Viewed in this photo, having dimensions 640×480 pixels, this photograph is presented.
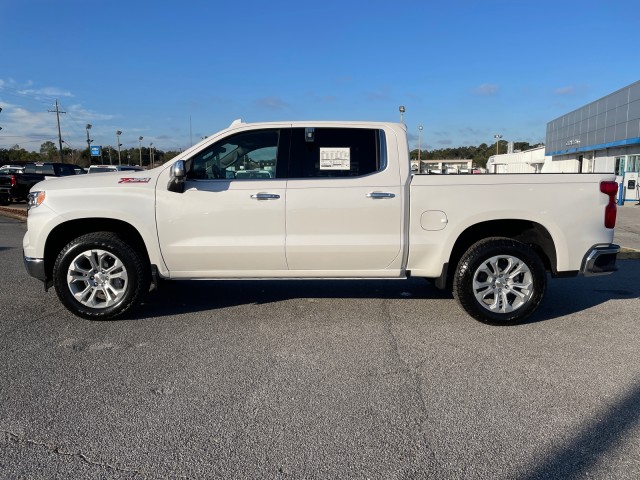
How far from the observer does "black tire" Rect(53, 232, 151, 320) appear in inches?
201

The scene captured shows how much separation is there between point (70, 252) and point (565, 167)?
45.1 meters

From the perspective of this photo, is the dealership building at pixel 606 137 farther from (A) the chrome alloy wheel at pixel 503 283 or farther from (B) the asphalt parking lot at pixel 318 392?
(B) the asphalt parking lot at pixel 318 392

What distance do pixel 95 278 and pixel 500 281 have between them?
4.16 meters

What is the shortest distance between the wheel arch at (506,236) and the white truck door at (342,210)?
0.66m

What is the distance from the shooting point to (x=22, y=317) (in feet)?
17.5

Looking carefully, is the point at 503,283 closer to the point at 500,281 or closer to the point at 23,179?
the point at 500,281

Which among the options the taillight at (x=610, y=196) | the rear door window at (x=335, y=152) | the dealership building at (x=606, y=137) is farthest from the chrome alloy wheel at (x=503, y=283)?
the dealership building at (x=606, y=137)

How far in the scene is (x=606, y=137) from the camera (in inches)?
1242

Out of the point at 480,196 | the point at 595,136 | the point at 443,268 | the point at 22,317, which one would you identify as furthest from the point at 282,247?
the point at 595,136

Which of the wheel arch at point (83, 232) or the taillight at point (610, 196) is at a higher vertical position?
the taillight at point (610, 196)

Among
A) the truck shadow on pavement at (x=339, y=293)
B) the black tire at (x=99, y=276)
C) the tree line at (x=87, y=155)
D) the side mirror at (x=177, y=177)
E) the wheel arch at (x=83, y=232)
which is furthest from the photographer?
the tree line at (x=87, y=155)

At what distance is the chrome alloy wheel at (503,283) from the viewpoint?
5.08 meters

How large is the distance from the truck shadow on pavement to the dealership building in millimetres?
18977

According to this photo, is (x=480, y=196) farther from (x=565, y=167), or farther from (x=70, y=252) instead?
(x=565, y=167)
